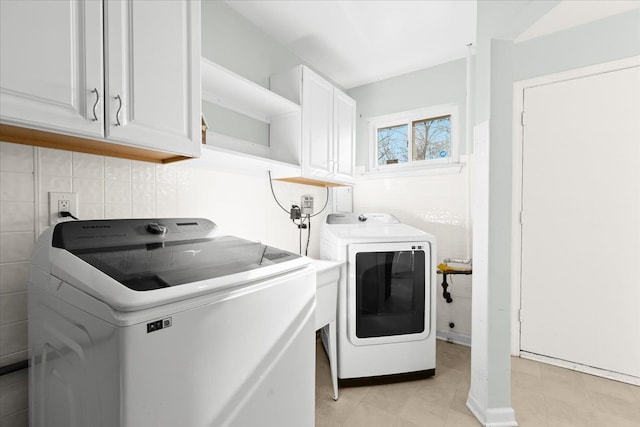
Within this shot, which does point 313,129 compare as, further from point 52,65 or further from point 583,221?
point 583,221

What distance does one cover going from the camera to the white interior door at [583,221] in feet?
6.63

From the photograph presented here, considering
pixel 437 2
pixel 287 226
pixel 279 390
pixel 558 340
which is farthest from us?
pixel 287 226

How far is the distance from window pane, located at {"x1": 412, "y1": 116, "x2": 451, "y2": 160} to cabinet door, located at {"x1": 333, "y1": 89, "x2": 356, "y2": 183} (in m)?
0.75

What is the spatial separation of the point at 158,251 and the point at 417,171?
2448 mm

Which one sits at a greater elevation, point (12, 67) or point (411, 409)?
point (12, 67)

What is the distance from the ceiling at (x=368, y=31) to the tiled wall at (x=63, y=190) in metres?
1.23

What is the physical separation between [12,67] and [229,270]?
86 centimetres

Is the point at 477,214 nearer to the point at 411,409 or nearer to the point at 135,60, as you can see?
the point at 411,409

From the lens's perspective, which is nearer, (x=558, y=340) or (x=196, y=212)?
(x=196, y=212)

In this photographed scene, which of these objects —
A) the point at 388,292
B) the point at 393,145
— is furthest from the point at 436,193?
the point at 388,292

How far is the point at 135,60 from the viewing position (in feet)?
3.48

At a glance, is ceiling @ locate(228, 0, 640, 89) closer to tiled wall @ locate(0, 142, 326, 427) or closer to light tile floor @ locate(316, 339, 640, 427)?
tiled wall @ locate(0, 142, 326, 427)

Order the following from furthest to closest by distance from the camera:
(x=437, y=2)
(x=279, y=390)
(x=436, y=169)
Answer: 1. (x=436, y=169)
2. (x=437, y=2)
3. (x=279, y=390)

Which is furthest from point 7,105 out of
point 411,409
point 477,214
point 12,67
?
point 411,409
